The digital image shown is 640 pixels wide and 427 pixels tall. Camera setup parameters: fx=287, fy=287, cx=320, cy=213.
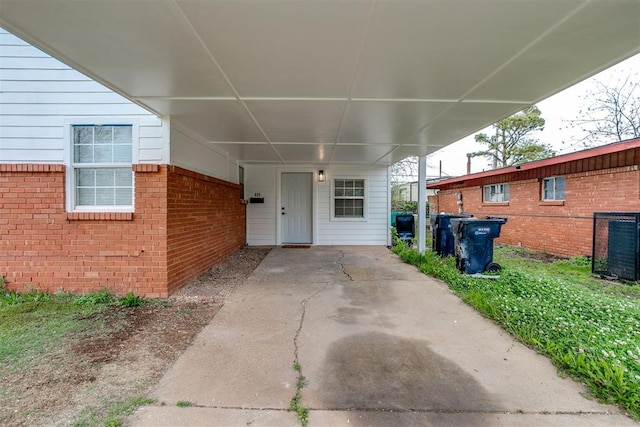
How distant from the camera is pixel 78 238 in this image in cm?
383

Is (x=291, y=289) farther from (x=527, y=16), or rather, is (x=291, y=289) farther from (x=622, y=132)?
(x=622, y=132)

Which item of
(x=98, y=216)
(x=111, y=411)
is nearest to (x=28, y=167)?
(x=98, y=216)

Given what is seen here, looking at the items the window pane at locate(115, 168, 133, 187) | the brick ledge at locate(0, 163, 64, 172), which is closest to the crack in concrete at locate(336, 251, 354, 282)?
the window pane at locate(115, 168, 133, 187)

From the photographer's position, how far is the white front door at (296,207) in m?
8.77

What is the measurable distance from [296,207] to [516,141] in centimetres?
1679

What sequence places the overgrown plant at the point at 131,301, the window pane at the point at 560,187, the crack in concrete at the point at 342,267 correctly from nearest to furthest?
1. the overgrown plant at the point at 131,301
2. the crack in concrete at the point at 342,267
3. the window pane at the point at 560,187

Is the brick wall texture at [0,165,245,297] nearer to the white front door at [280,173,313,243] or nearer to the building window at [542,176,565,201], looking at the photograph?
the white front door at [280,173,313,243]

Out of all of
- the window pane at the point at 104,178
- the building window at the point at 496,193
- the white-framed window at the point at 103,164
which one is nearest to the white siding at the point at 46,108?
the white-framed window at the point at 103,164

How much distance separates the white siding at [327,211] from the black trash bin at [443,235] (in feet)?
6.20

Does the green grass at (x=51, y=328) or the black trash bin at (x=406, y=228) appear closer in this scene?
the green grass at (x=51, y=328)

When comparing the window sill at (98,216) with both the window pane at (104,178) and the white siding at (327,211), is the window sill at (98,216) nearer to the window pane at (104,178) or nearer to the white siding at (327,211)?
the window pane at (104,178)

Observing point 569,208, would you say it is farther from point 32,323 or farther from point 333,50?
point 32,323

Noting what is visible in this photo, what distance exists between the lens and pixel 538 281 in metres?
4.38

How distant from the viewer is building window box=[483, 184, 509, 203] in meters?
10.2
